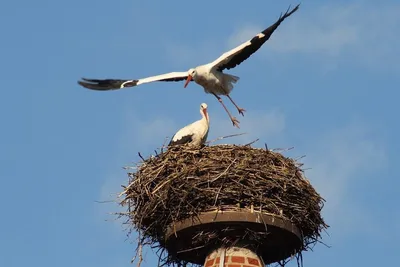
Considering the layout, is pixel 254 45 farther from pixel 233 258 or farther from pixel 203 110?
pixel 233 258

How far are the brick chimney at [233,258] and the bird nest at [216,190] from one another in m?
0.25

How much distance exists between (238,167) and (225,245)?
0.99 metres

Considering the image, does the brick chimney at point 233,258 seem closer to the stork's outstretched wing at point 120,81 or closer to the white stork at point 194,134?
the white stork at point 194,134

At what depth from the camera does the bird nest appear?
892cm

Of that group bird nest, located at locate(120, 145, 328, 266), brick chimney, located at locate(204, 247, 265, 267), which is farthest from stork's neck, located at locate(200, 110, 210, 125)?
brick chimney, located at locate(204, 247, 265, 267)

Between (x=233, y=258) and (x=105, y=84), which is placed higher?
(x=105, y=84)

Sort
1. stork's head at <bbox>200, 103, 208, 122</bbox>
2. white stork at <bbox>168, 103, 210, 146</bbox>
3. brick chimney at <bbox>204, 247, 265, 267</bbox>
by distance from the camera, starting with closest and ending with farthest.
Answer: brick chimney at <bbox>204, 247, 265, 267</bbox>, white stork at <bbox>168, 103, 210, 146</bbox>, stork's head at <bbox>200, 103, 208, 122</bbox>

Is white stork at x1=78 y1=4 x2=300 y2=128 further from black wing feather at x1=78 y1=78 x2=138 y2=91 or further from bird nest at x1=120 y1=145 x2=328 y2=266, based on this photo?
bird nest at x1=120 y1=145 x2=328 y2=266

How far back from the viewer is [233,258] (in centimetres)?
863

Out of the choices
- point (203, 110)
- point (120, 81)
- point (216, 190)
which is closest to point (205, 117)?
point (203, 110)

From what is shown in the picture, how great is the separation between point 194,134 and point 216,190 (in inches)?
106

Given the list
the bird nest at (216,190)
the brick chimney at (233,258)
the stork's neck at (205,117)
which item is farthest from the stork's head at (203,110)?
the brick chimney at (233,258)

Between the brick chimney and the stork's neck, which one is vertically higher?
the stork's neck

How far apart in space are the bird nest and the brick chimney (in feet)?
0.82
